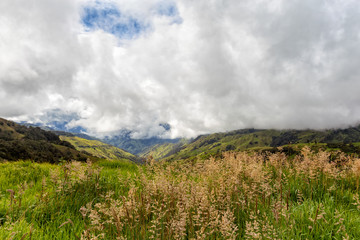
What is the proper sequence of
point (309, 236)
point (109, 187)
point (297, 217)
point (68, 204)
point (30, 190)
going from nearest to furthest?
point (309, 236)
point (297, 217)
point (68, 204)
point (30, 190)
point (109, 187)

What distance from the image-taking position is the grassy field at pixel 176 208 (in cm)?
383

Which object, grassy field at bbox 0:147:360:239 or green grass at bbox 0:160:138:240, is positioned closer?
grassy field at bbox 0:147:360:239

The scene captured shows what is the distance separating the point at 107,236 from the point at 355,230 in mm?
6451

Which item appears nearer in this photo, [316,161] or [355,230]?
[355,230]

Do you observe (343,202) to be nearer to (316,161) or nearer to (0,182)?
(316,161)

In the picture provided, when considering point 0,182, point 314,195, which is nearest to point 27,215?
point 0,182

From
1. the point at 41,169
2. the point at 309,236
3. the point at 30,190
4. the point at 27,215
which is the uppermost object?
the point at 41,169

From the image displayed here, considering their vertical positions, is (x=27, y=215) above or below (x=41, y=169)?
below

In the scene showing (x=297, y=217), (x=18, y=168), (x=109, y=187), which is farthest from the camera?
(x=18, y=168)

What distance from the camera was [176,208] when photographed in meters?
4.60

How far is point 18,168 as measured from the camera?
9.45 metres

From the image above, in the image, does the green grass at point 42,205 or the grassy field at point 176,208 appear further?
the green grass at point 42,205

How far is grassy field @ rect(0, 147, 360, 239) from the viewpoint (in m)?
3.83

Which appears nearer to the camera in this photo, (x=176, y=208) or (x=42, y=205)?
(x=176, y=208)
